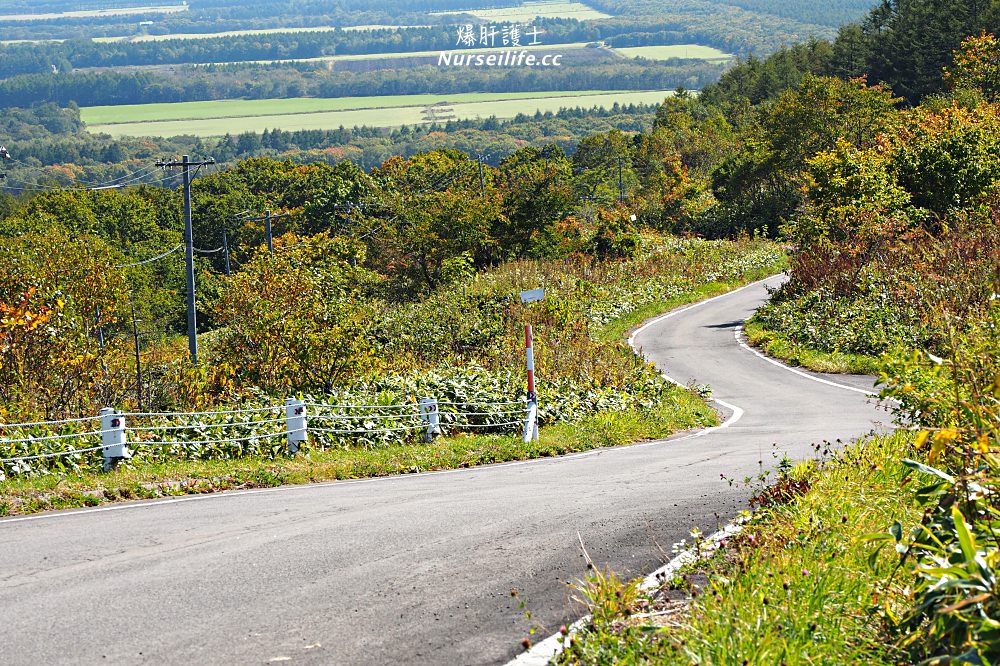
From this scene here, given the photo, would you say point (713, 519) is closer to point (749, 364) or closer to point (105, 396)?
point (105, 396)

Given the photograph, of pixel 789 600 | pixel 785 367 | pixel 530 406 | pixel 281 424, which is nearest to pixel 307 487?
pixel 281 424

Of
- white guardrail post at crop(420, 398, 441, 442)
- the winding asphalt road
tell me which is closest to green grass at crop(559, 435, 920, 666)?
the winding asphalt road

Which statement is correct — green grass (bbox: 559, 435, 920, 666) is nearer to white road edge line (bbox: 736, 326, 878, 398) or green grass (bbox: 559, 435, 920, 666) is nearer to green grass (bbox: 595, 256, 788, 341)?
white road edge line (bbox: 736, 326, 878, 398)

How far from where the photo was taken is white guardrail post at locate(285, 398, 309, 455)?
1502cm

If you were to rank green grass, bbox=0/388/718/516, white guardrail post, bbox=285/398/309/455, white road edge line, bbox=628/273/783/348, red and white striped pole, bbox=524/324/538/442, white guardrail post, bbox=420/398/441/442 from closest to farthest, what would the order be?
green grass, bbox=0/388/718/516, white guardrail post, bbox=285/398/309/455, red and white striped pole, bbox=524/324/538/442, white guardrail post, bbox=420/398/441/442, white road edge line, bbox=628/273/783/348

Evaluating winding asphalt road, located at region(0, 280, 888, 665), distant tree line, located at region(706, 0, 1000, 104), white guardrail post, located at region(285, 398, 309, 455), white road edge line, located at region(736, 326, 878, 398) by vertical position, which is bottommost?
white road edge line, located at region(736, 326, 878, 398)

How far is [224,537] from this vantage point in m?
8.76

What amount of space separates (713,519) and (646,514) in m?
0.62

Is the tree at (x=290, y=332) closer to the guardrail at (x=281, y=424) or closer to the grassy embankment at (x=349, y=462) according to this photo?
the guardrail at (x=281, y=424)

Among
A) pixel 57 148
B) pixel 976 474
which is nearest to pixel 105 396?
pixel 976 474

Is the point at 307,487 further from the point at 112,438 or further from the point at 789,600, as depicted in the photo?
the point at 789,600

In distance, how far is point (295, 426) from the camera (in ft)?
49.5

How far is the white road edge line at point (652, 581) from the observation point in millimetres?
5699

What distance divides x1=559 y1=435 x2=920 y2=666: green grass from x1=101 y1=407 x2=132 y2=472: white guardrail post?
8687mm
